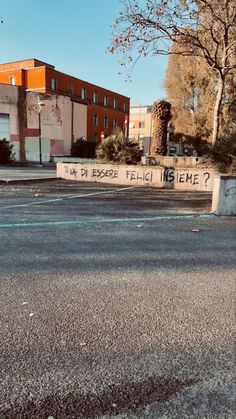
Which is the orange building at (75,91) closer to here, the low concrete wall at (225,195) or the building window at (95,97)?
the building window at (95,97)

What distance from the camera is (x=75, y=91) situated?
173 ft

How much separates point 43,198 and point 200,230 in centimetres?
506

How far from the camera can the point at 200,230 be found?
6160mm

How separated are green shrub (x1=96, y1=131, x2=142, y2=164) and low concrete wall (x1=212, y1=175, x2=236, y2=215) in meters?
7.41

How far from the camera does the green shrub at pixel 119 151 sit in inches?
576

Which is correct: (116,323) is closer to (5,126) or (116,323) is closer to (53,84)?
(5,126)

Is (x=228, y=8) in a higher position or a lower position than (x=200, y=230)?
higher

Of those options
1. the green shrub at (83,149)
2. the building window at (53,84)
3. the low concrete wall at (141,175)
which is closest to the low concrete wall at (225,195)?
the low concrete wall at (141,175)

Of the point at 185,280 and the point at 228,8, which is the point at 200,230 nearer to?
the point at 185,280

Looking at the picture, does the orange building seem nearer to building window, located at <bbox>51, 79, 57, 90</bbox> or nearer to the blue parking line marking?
building window, located at <bbox>51, 79, 57, 90</bbox>

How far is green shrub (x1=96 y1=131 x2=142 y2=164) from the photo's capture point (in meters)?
14.6

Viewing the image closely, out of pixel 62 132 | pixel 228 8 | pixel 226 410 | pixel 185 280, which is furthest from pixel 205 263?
pixel 62 132

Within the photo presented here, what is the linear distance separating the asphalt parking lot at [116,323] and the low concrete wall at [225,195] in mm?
1710

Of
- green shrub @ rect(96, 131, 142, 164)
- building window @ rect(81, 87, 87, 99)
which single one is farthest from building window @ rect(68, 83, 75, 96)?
green shrub @ rect(96, 131, 142, 164)
